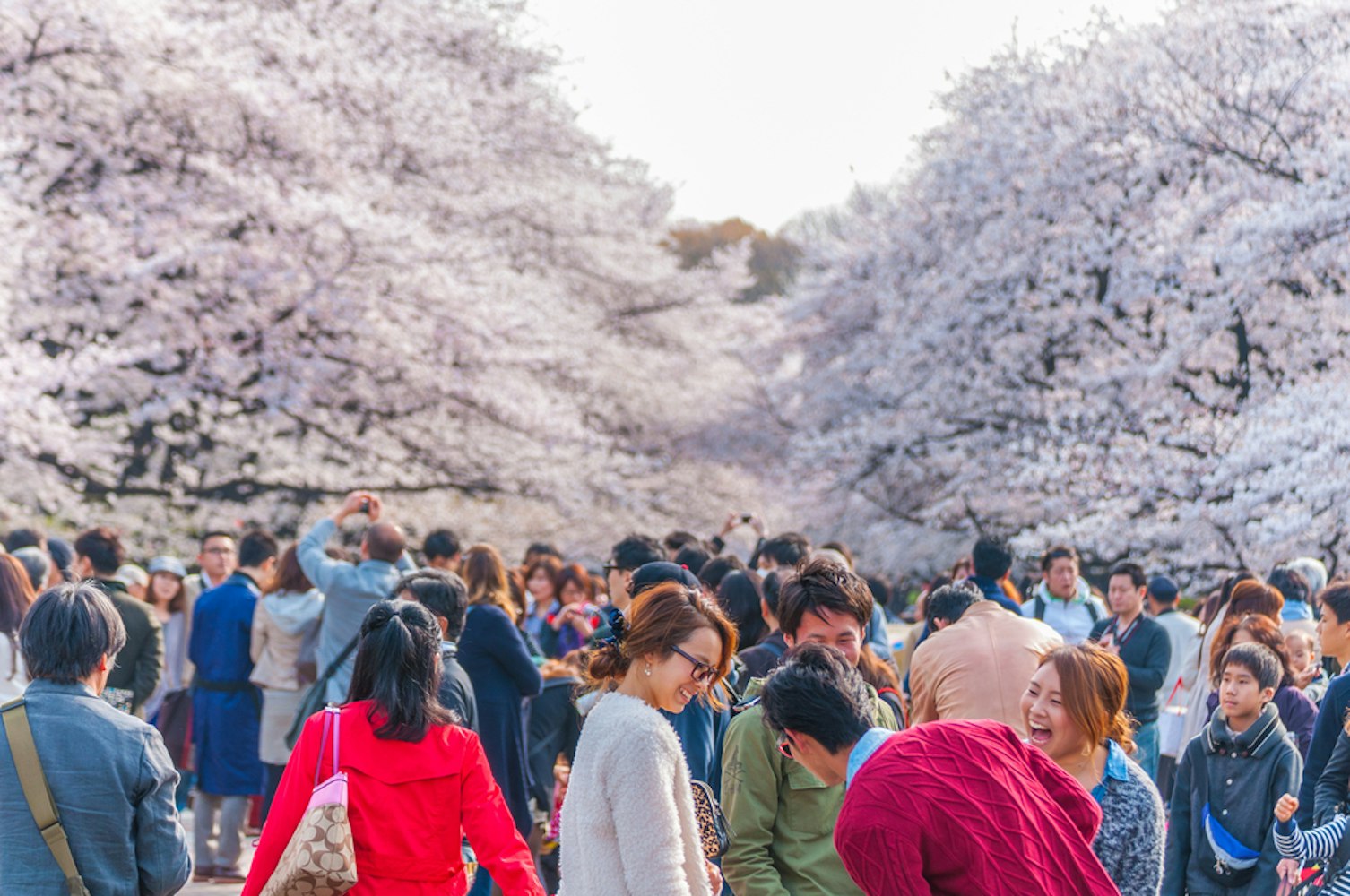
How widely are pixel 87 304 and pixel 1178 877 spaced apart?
14.4m

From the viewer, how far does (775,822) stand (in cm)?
359

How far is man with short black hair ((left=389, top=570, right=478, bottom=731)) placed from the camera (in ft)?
16.3

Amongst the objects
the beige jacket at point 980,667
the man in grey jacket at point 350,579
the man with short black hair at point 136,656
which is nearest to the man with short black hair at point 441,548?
the man in grey jacket at point 350,579

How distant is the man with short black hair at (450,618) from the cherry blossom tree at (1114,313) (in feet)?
29.1

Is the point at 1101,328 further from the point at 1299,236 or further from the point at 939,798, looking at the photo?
the point at 939,798

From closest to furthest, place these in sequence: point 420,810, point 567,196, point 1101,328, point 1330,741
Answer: point 420,810, point 1330,741, point 1101,328, point 567,196

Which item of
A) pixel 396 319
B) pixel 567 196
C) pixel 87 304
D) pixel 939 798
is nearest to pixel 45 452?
pixel 87 304

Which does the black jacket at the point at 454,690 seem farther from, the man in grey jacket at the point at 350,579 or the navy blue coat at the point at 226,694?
the navy blue coat at the point at 226,694

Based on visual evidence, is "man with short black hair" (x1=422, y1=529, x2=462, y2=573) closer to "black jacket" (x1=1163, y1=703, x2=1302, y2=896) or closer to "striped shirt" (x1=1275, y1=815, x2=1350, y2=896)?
"black jacket" (x1=1163, y1=703, x2=1302, y2=896)

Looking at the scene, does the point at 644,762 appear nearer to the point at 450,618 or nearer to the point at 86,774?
the point at 86,774

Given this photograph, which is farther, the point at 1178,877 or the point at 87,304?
the point at 87,304

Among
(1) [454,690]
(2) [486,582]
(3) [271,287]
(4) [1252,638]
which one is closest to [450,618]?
(1) [454,690]

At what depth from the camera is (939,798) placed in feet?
8.02

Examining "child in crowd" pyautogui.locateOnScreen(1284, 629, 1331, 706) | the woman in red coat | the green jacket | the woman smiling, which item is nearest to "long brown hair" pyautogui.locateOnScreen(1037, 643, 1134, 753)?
the woman smiling
